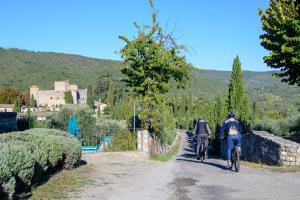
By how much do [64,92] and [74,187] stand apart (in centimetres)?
11617

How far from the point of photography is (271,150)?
566 inches

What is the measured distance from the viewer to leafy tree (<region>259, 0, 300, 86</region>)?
1373cm

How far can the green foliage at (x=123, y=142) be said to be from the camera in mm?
17312

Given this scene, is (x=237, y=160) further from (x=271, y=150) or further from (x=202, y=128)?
(x=202, y=128)

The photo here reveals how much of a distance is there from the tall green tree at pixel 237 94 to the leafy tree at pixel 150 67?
55.2ft

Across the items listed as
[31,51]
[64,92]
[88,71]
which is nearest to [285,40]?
[64,92]

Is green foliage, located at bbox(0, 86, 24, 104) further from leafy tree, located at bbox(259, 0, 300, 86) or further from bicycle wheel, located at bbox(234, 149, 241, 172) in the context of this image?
bicycle wheel, located at bbox(234, 149, 241, 172)

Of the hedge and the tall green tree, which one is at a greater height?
the tall green tree

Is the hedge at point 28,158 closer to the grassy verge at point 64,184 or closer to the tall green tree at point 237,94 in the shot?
the grassy verge at point 64,184

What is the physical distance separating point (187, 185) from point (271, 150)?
5931mm

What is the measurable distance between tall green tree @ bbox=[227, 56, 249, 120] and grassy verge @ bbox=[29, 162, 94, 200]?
2618 centimetres

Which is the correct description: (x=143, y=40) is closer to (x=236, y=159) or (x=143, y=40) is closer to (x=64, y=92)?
(x=236, y=159)

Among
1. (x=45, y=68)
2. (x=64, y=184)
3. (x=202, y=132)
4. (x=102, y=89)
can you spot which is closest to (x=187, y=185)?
(x=64, y=184)

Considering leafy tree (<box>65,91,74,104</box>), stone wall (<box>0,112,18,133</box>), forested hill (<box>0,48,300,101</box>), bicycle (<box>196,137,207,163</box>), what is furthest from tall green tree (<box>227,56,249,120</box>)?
forested hill (<box>0,48,300,101</box>)
